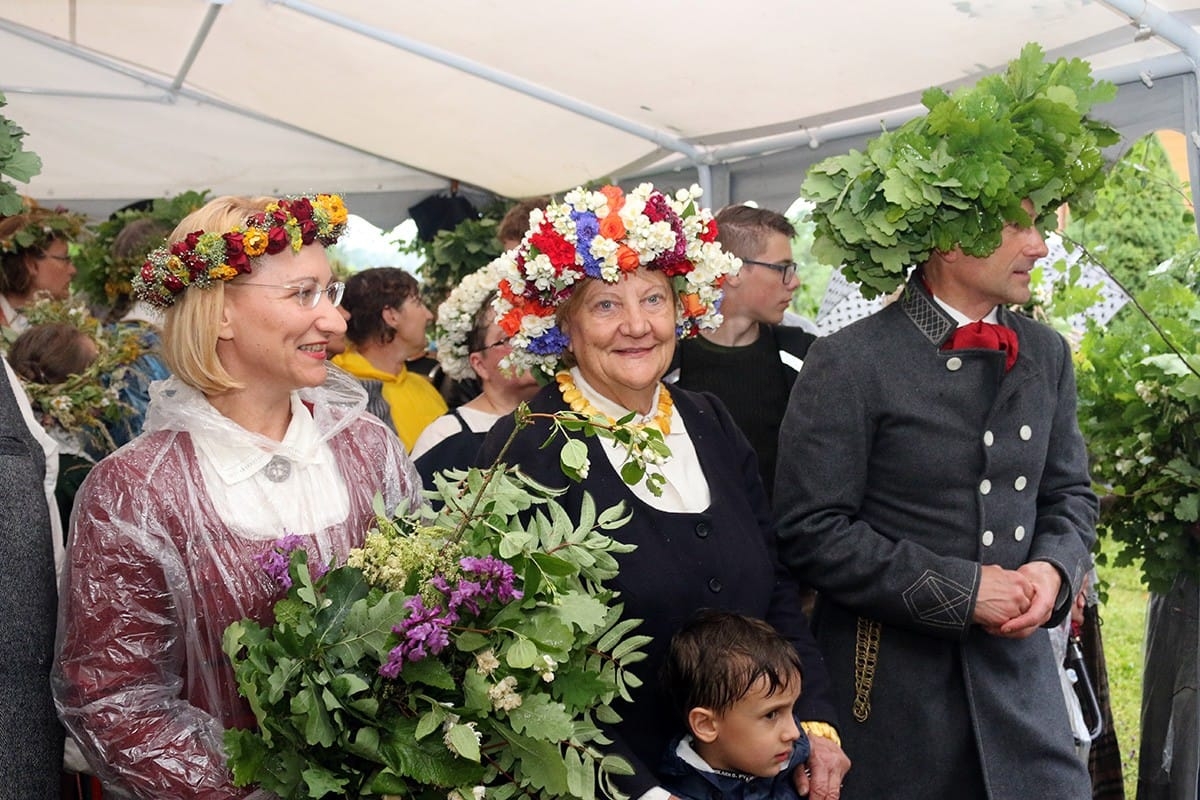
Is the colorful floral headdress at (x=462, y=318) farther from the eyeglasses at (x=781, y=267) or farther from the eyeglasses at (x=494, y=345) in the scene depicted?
the eyeglasses at (x=781, y=267)

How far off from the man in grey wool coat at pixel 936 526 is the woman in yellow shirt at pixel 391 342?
8.35 feet

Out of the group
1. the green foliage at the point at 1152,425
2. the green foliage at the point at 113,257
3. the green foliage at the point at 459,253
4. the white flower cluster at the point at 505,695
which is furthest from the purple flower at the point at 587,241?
the green foliage at the point at 459,253

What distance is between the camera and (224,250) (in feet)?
7.68

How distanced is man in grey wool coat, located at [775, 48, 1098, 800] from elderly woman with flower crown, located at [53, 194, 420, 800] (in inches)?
40.0

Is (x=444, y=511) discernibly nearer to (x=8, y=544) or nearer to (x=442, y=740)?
(x=442, y=740)

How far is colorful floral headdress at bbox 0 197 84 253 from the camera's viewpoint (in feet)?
19.2

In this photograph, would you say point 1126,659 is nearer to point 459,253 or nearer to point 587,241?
point 459,253

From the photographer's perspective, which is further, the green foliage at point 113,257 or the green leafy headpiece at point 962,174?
the green foliage at point 113,257

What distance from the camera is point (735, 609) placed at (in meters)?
2.72

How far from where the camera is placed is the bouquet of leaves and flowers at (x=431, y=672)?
6.41ft

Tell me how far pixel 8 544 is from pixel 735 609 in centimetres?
146

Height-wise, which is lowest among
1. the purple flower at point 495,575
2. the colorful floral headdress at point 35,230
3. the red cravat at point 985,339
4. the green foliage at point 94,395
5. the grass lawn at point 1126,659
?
the grass lawn at point 1126,659

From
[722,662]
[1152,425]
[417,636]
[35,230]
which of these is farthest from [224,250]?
[35,230]

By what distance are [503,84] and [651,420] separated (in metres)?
3.44
